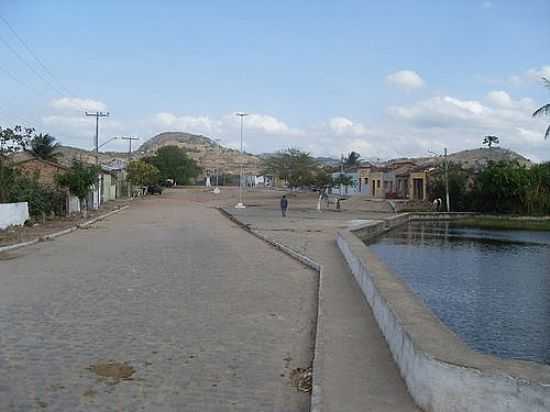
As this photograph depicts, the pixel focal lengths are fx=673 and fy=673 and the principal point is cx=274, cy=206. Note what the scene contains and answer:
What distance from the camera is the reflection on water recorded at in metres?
11.6

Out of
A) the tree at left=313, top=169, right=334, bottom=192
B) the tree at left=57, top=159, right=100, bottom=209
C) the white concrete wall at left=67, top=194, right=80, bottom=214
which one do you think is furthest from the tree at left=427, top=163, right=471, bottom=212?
the tree at left=57, top=159, right=100, bottom=209

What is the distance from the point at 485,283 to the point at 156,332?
11862 millimetres

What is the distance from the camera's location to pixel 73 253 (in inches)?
808

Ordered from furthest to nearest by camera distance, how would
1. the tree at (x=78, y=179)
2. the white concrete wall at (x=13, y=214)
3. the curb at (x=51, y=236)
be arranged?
the tree at (x=78, y=179) < the white concrete wall at (x=13, y=214) < the curb at (x=51, y=236)

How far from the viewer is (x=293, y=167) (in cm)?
9425

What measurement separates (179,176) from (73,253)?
99.7m

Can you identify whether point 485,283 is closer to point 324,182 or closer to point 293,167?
point 324,182

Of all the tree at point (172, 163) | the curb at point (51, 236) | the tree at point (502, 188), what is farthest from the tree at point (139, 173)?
the curb at point (51, 236)

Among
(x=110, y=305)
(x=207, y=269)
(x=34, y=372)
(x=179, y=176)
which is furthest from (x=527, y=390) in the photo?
(x=179, y=176)

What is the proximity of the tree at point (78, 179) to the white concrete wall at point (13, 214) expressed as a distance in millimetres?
8027

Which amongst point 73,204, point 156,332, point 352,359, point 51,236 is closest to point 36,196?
point 73,204

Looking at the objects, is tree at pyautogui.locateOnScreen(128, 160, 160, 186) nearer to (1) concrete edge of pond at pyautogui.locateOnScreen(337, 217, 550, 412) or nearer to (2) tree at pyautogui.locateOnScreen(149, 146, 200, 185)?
(2) tree at pyautogui.locateOnScreen(149, 146, 200, 185)

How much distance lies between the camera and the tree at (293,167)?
289 feet

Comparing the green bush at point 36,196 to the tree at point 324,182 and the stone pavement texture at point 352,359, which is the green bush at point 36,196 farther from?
the tree at point 324,182
